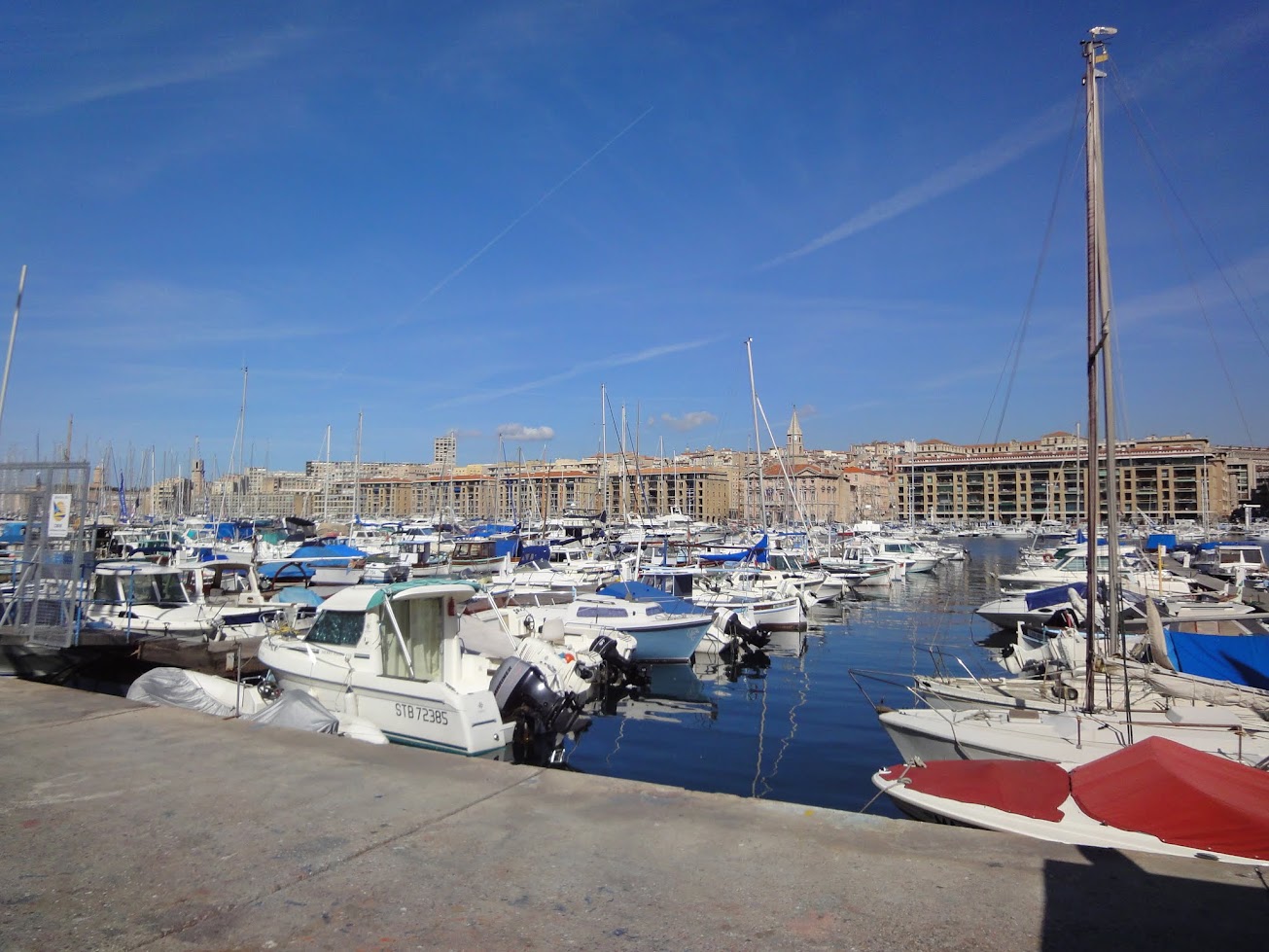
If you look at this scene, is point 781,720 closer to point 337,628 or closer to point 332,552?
point 337,628

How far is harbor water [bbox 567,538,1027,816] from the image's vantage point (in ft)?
44.9

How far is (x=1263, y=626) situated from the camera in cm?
2070

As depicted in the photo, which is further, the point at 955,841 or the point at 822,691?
the point at 822,691

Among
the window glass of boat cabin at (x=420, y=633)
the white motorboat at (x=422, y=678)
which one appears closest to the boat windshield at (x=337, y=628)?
the white motorboat at (x=422, y=678)

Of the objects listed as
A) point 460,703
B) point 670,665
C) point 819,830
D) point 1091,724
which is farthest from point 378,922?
point 670,665

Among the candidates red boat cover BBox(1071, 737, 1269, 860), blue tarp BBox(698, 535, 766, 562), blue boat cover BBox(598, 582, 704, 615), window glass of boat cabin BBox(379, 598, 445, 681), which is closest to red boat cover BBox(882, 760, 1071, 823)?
red boat cover BBox(1071, 737, 1269, 860)

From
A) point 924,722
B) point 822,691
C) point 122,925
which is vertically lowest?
point 822,691

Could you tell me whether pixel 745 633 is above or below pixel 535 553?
below

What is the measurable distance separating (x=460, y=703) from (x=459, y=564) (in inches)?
1363

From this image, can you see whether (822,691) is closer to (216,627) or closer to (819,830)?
(216,627)

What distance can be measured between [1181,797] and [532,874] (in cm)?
551

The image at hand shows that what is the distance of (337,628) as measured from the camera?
13.8 meters

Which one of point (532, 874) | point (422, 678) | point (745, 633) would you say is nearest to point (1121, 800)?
point (532, 874)

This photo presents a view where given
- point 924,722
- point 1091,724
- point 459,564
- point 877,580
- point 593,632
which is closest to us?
point 1091,724
